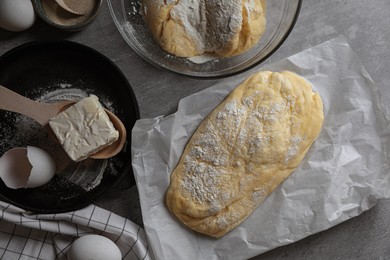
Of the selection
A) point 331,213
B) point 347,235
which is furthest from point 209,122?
point 347,235

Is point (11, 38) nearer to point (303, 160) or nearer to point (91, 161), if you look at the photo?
point (91, 161)

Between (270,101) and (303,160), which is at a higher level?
(270,101)

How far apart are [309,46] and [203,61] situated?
1.12ft

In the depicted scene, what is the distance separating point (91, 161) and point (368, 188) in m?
0.76

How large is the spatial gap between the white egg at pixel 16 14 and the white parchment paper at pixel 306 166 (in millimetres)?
402

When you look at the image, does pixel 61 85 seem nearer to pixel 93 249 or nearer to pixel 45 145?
pixel 45 145

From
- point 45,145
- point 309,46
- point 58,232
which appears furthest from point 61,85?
point 309,46

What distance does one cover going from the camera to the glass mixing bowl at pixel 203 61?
1317 mm

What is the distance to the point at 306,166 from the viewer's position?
1.40 metres

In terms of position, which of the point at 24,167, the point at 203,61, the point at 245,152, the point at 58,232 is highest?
the point at 203,61

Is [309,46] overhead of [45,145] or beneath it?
overhead

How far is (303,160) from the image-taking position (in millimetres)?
1409

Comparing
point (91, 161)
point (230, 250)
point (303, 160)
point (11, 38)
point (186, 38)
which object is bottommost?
point (230, 250)

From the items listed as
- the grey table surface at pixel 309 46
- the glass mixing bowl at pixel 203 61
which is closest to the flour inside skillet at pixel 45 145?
the grey table surface at pixel 309 46
